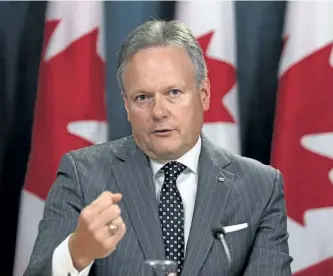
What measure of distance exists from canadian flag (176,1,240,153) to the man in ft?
1.59

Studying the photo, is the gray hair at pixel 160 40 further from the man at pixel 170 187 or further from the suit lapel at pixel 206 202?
the suit lapel at pixel 206 202

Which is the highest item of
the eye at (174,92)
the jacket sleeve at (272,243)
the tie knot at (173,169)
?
the eye at (174,92)

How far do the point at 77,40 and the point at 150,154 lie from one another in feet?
2.51

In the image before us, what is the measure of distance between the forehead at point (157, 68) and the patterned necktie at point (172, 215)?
0.79ft

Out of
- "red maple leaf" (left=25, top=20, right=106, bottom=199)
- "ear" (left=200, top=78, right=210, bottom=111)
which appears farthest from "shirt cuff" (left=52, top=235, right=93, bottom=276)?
"red maple leaf" (left=25, top=20, right=106, bottom=199)

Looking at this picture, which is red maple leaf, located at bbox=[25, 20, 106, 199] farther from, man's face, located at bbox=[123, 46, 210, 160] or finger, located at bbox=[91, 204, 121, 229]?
finger, located at bbox=[91, 204, 121, 229]

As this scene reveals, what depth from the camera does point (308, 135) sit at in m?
2.45

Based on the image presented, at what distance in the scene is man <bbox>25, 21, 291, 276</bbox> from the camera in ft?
5.92

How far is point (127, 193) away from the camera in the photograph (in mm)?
1901

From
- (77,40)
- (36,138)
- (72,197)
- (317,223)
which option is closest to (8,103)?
(36,138)

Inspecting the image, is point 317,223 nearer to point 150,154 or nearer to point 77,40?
point 150,154

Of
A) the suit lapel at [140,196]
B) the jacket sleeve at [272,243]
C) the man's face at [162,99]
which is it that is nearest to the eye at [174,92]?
the man's face at [162,99]

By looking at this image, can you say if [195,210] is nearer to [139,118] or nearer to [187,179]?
[187,179]

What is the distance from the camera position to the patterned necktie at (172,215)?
5.98ft
